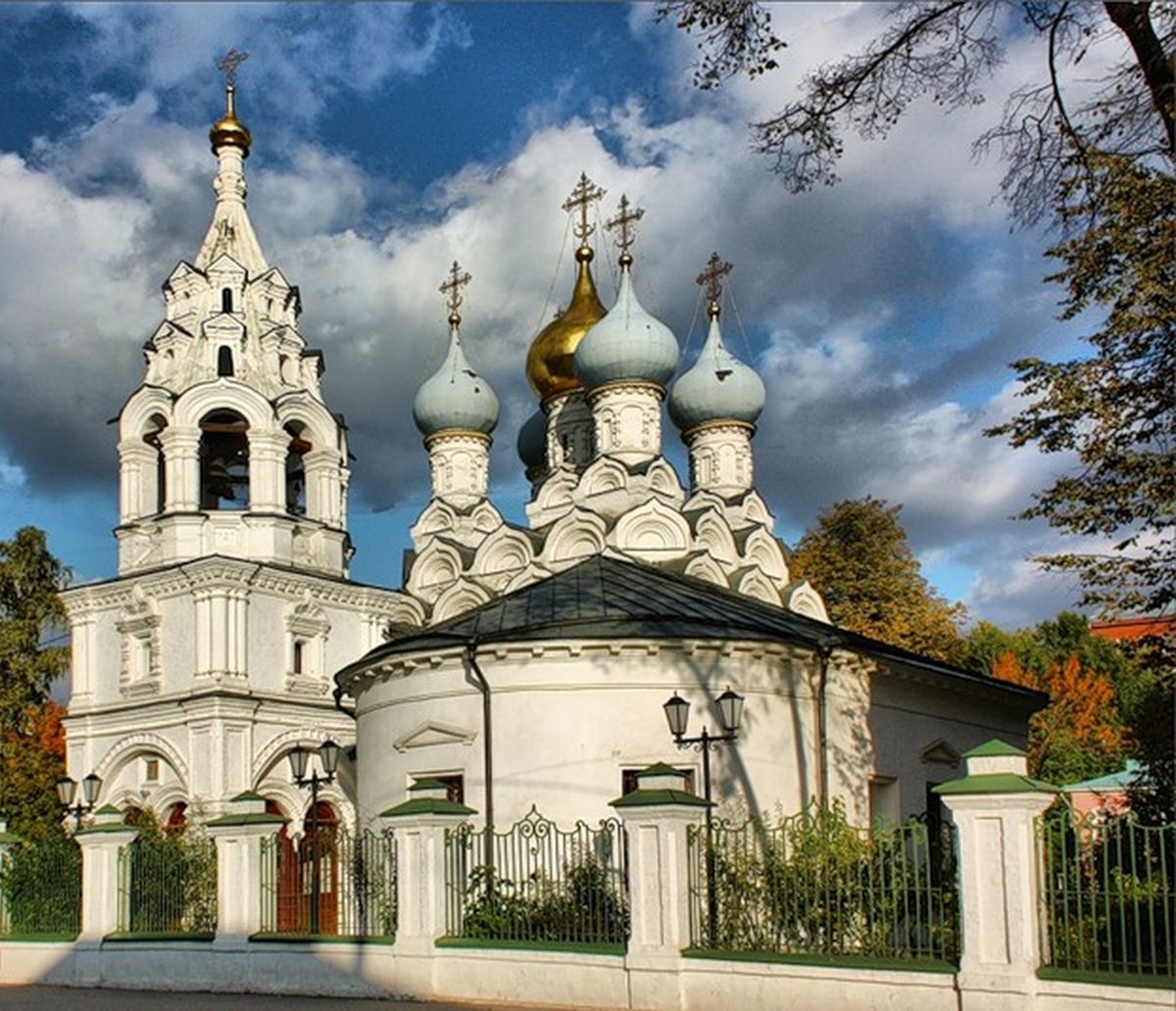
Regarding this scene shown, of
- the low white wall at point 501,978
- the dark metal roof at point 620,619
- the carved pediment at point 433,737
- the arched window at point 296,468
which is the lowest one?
the low white wall at point 501,978

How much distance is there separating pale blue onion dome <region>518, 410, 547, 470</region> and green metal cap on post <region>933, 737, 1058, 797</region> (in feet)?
101

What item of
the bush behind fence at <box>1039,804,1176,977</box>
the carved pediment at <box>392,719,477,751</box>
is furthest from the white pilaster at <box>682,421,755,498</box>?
the bush behind fence at <box>1039,804,1176,977</box>

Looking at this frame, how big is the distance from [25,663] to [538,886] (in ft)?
81.2

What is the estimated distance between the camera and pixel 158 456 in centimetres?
Answer: 3409

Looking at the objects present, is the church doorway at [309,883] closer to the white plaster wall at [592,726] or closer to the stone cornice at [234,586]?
the white plaster wall at [592,726]

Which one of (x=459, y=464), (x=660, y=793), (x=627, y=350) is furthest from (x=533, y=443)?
(x=660, y=793)

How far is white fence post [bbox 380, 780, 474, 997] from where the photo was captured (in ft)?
44.5

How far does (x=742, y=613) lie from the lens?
20562 millimetres

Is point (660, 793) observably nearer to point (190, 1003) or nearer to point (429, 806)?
point (429, 806)

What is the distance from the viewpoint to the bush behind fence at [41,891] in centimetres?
1794

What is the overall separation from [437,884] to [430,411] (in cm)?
2633

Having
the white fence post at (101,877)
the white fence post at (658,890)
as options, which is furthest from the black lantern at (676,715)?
the white fence post at (101,877)

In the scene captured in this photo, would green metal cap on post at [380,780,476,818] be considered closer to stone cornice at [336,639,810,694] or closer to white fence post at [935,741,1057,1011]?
stone cornice at [336,639,810,694]

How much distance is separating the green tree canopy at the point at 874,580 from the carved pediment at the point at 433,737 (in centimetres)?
2575
